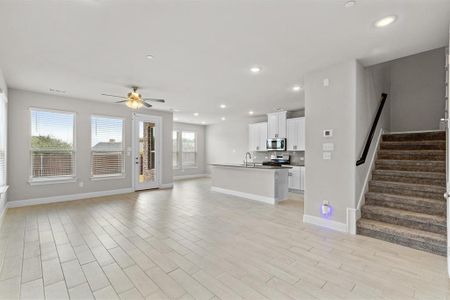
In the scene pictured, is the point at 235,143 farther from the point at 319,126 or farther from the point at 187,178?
the point at 319,126

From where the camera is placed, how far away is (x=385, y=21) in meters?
2.26

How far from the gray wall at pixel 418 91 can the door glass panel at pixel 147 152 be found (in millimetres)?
6796

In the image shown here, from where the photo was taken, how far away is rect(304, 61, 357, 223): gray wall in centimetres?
327

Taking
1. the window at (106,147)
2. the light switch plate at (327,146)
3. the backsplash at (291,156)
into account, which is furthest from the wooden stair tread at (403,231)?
the window at (106,147)

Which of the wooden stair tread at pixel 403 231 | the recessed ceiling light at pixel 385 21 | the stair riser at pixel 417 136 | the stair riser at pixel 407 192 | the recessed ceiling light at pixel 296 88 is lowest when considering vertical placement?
the wooden stair tread at pixel 403 231

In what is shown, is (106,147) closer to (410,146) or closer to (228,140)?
(228,140)

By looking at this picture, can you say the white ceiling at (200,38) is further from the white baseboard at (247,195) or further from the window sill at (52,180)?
the white baseboard at (247,195)

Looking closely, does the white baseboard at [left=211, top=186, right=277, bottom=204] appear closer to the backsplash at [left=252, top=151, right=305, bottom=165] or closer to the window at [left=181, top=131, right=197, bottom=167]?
the backsplash at [left=252, top=151, right=305, bottom=165]

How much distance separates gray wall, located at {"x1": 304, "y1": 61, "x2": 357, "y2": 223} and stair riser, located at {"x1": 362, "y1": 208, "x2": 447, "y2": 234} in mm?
436

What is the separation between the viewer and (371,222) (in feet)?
10.6

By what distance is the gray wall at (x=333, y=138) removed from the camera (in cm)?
327

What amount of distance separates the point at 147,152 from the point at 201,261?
525cm

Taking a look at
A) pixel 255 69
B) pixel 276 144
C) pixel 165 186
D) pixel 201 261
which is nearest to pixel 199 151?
pixel 165 186

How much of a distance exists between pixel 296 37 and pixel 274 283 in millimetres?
2720
